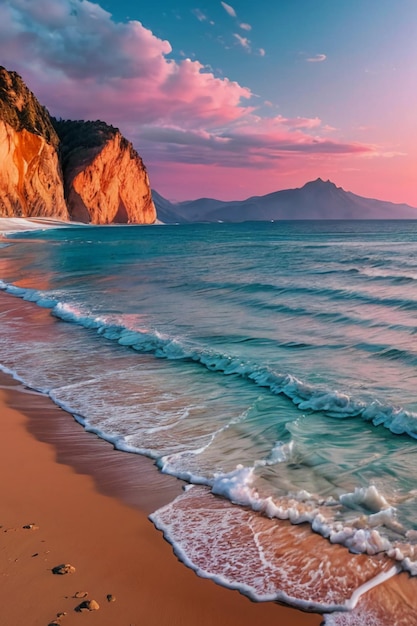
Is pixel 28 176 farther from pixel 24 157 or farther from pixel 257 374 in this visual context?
pixel 257 374

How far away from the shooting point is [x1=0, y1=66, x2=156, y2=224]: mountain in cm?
8031

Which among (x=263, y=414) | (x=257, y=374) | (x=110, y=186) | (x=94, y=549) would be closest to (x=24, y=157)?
(x=110, y=186)

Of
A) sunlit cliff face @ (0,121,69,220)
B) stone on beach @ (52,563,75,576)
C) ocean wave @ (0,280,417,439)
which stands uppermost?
sunlit cliff face @ (0,121,69,220)

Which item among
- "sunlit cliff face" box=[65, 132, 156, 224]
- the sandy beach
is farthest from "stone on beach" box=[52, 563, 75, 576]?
"sunlit cliff face" box=[65, 132, 156, 224]

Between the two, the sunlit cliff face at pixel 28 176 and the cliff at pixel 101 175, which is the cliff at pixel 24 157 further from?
the cliff at pixel 101 175

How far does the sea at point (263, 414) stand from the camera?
11.5 feet

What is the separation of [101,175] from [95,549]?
116630mm

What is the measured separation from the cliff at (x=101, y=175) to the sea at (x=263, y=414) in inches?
3867

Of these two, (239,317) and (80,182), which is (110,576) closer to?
(239,317)

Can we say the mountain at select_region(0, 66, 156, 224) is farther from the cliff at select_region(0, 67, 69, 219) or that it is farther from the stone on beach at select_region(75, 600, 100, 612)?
the stone on beach at select_region(75, 600, 100, 612)

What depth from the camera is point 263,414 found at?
6273 mm

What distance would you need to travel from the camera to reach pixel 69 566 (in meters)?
3.20

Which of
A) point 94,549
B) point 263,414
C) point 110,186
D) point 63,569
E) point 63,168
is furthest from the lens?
point 110,186

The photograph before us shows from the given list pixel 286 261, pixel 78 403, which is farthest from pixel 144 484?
pixel 286 261
